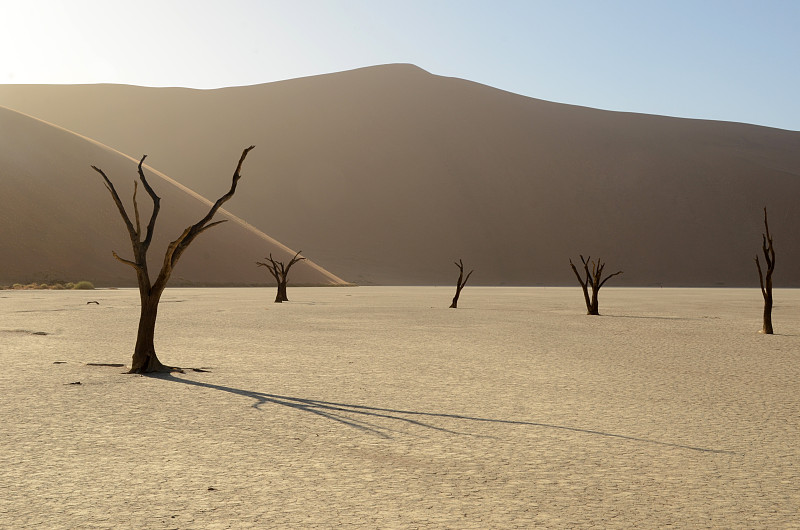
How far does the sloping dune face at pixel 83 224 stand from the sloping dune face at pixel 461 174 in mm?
18790

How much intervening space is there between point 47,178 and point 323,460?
6990cm

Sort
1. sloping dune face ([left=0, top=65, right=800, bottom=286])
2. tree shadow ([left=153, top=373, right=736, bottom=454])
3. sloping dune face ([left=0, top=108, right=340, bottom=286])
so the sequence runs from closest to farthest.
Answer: tree shadow ([left=153, top=373, right=736, bottom=454]), sloping dune face ([left=0, top=108, right=340, bottom=286]), sloping dune face ([left=0, top=65, right=800, bottom=286])

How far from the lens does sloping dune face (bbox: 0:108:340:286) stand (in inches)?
2463

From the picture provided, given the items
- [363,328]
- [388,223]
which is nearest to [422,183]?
[388,223]

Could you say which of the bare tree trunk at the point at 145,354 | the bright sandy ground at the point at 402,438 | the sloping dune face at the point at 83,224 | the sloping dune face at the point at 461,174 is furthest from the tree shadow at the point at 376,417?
the sloping dune face at the point at 461,174

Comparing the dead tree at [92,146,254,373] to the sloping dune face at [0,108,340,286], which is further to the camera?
the sloping dune face at [0,108,340,286]

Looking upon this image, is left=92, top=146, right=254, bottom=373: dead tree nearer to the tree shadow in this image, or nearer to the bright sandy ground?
the bright sandy ground

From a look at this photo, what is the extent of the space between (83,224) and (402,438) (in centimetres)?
6461

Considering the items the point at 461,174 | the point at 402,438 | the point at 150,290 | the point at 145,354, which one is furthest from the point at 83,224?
the point at 402,438

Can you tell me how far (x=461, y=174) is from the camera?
359 feet

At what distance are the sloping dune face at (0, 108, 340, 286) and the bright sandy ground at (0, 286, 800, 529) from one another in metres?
50.2

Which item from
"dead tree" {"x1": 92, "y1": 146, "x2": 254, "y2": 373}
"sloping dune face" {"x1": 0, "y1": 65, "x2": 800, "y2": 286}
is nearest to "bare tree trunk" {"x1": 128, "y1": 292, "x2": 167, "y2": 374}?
"dead tree" {"x1": 92, "y1": 146, "x2": 254, "y2": 373}

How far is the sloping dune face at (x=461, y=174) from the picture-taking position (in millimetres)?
97750

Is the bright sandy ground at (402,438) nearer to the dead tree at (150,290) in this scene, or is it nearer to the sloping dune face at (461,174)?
the dead tree at (150,290)
